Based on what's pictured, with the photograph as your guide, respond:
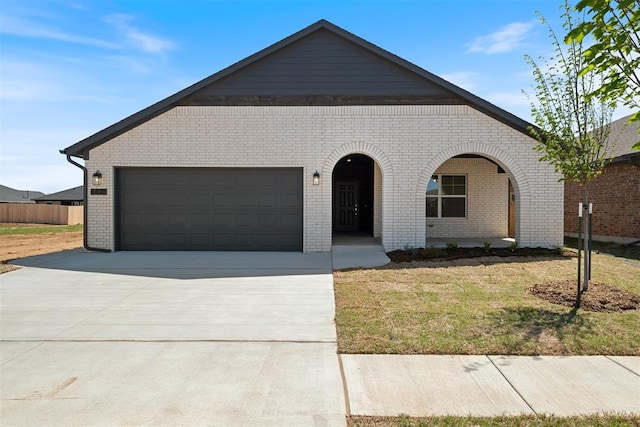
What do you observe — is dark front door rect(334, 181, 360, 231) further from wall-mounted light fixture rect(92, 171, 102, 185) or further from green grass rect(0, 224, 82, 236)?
green grass rect(0, 224, 82, 236)

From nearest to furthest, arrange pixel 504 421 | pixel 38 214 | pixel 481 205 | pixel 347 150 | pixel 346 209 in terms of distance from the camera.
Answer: pixel 504 421
pixel 347 150
pixel 481 205
pixel 346 209
pixel 38 214

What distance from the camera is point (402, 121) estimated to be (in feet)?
38.9

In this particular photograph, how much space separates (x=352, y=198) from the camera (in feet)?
57.5

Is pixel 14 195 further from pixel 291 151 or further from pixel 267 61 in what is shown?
pixel 291 151

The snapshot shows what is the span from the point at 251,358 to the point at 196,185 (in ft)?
29.3

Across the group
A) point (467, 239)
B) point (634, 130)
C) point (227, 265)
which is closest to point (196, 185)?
point (227, 265)

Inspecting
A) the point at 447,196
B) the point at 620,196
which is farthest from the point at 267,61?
the point at 620,196

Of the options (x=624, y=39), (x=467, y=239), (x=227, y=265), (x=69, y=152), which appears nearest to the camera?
(x=624, y=39)

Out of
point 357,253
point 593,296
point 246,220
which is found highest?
point 246,220

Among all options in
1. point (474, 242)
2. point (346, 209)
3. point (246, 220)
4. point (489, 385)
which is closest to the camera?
point (489, 385)

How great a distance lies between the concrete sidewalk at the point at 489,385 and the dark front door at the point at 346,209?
43.6 ft

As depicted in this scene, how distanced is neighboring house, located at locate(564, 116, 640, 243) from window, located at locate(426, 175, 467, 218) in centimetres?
492

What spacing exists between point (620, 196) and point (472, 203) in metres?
5.30

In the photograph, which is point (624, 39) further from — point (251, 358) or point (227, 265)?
point (227, 265)
